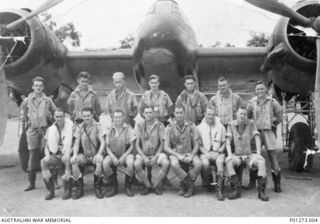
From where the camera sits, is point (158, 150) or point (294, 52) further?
point (294, 52)

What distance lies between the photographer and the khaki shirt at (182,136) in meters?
6.06

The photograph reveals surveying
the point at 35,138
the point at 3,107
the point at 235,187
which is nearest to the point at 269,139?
the point at 235,187

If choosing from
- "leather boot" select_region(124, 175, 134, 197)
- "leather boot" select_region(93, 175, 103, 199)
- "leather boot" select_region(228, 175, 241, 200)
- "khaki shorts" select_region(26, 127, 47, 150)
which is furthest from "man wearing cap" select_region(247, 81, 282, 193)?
"khaki shorts" select_region(26, 127, 47, 150)

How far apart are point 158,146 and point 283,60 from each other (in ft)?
10.5

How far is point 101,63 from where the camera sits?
31.6 ft

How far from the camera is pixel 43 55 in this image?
8.24m

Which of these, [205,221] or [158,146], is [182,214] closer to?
[205,221]

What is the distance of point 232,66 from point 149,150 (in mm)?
4407

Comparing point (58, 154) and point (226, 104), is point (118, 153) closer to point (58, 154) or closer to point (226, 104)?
point (58, 154)

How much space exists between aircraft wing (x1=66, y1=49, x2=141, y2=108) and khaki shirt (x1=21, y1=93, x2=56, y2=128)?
103 inches

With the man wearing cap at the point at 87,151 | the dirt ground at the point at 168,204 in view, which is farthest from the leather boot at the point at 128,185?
the man wearing cap at the point at 87,151

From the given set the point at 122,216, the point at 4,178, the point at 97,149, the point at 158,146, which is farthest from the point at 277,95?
the point at 4,178

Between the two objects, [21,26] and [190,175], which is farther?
[21,26]

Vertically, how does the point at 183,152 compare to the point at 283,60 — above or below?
below
